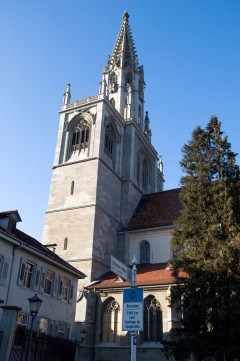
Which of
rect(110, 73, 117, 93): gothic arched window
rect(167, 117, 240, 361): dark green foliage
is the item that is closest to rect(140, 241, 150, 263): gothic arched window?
rect(167, 117, 240, 361): dark green foliage

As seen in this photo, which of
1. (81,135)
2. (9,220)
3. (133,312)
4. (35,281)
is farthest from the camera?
(81,135)

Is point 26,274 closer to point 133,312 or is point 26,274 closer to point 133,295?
point 133,295

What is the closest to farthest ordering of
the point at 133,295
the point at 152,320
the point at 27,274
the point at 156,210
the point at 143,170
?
the point at 133,295 < the point at 27,274 < the point at 152,320 < the point at 156,210 < the point at 143,170

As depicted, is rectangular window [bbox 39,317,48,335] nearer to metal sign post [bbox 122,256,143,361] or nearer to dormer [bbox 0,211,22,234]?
dormer [bbox 0,211,22,234]

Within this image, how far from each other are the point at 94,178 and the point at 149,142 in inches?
456

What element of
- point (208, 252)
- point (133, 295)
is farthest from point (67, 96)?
point (133, 295)

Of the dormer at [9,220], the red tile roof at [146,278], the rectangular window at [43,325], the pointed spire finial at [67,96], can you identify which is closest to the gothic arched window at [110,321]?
the red tile roof at [146,278]

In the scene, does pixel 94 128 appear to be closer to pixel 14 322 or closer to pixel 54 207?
pixel 54 207

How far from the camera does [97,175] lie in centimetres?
3150

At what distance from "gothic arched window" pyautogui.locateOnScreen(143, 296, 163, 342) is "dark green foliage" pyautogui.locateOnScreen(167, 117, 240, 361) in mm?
7740

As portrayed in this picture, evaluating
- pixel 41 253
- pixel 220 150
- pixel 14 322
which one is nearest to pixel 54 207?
pixel 41 253

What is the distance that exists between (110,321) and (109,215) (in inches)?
367

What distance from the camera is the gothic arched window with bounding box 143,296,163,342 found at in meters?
23.6

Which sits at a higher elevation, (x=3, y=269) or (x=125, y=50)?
(x=125, y=50)
